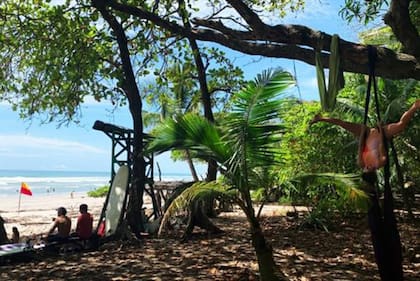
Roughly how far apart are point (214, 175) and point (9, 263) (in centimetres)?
568

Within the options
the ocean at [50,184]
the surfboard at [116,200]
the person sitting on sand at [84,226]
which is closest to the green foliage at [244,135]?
the person sitting on sand at [84,226]

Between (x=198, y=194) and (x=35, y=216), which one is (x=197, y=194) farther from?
(x=35, y=216)

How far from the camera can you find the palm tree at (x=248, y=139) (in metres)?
5.32

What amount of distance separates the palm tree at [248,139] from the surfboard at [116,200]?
501 centimetres

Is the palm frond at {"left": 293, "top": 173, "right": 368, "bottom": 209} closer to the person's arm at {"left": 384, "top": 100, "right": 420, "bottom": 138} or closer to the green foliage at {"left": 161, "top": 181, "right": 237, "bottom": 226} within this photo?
the person's arm at {"left": 384, "top": 100, "right": 420, "bottom": 138}

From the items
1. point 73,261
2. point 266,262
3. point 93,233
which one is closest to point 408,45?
point 266,262

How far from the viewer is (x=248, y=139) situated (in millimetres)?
5406

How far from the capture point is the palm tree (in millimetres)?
5320

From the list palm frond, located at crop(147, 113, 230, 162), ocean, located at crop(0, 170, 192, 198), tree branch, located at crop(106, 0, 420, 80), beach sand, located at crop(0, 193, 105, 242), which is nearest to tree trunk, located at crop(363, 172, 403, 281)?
tree branch, located at crop(106, 0, 420, 80)

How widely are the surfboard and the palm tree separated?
501 cm

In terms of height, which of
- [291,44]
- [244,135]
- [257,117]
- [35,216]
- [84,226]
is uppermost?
[291,44]

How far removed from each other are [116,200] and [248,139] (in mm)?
5902

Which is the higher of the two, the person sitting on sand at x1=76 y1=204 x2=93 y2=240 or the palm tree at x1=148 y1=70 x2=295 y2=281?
the palm tree at x1=148 y1=70 x2=295 y2=281

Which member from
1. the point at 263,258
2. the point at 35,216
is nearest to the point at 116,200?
the point at 263,258
